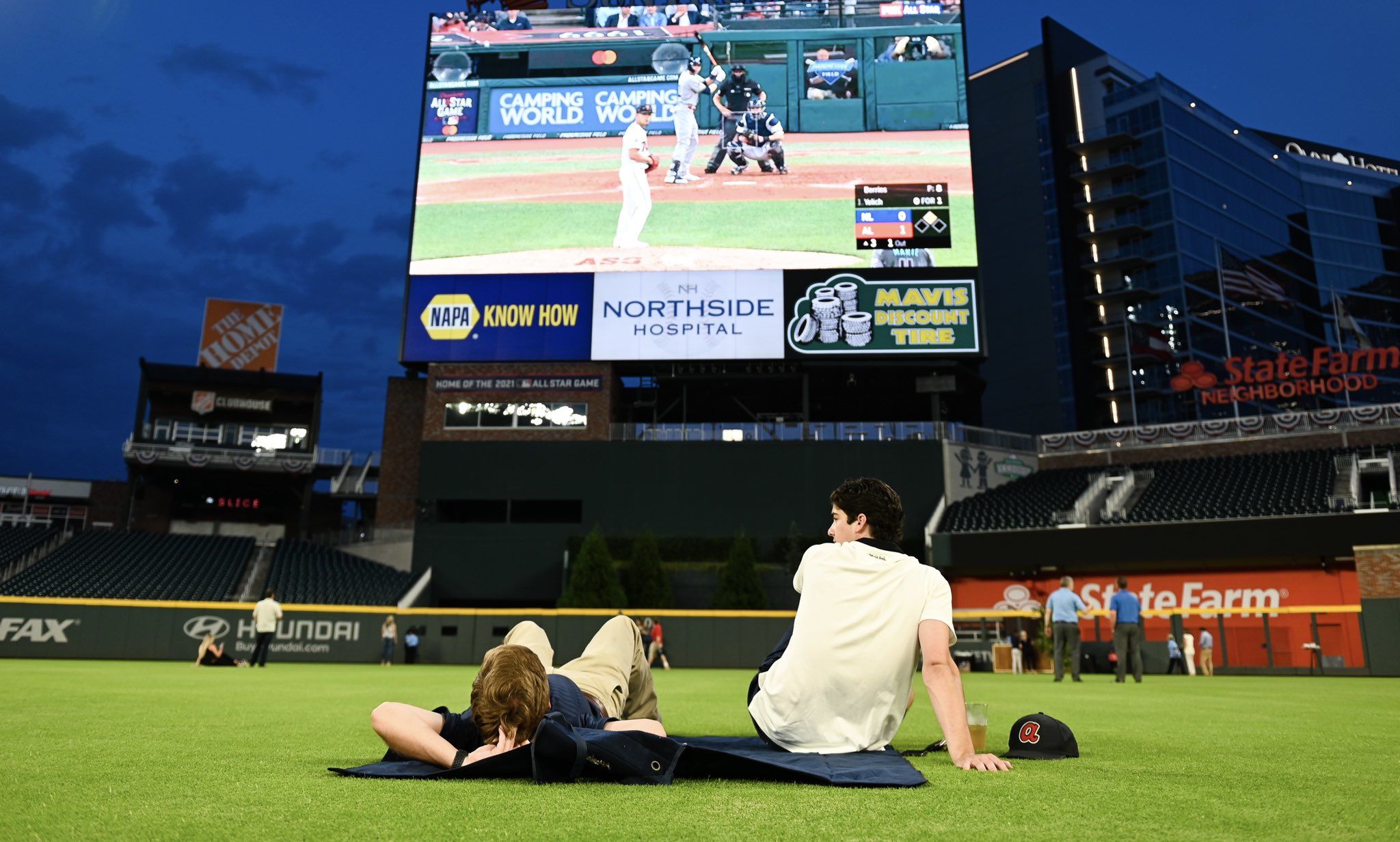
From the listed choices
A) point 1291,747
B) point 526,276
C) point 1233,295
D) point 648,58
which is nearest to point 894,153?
point 648,58

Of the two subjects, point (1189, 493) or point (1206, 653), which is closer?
point (1206, 653)

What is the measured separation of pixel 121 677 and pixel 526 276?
2220 cm

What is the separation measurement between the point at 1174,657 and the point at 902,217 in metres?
17.9

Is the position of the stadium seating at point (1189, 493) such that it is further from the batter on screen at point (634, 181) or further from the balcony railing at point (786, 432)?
the batter on screen at point (634, 181)

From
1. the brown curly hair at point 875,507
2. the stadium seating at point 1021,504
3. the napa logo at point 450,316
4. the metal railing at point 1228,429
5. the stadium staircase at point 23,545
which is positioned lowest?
the brown curly hair at point 875,507

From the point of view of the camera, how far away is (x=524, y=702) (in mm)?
4039

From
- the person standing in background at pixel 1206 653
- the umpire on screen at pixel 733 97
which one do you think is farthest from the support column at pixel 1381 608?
the umpire on screen at pixel 733 97

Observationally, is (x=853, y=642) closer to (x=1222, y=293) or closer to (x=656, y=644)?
(x=656, y=644)

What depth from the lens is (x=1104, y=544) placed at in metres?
30.2

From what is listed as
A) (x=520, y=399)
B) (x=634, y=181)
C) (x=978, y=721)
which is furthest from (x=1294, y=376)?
(x=978, y=721)

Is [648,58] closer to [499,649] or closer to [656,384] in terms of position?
[656,384]

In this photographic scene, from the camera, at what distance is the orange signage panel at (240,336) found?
46.8 meters

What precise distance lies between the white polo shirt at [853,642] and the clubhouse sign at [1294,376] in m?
38.2

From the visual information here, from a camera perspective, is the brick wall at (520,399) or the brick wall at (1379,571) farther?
the brick wall at (520,399)
